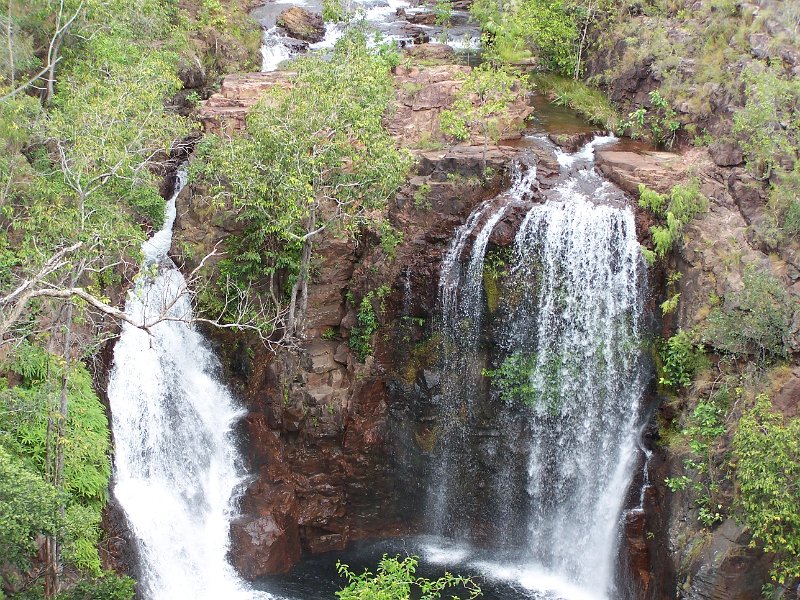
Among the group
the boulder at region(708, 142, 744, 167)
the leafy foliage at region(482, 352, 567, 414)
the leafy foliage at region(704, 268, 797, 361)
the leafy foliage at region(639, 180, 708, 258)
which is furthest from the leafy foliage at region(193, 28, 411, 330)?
the leafy foliage at region(704, 268, 797, 361)

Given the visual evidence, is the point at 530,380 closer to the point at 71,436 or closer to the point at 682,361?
the point at 682,361

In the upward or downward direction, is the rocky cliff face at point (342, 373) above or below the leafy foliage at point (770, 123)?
below

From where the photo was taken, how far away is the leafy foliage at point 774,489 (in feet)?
51.0

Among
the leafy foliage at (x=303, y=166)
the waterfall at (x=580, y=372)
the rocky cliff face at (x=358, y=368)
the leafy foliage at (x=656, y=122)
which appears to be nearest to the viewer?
the leafy foliage at (x=303, y=166)

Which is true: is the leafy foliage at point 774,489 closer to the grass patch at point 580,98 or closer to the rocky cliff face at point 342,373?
the rocky cliff face at point 342,373

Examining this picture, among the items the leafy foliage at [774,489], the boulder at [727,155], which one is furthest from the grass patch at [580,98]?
the leafy foliage at [774,489]

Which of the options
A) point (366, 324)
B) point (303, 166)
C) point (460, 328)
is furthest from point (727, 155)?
point (303, 166)

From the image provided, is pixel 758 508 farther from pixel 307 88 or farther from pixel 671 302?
pixel 307 88

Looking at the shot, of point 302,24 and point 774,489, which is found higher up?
point 302,24

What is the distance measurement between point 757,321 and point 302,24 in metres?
26.0

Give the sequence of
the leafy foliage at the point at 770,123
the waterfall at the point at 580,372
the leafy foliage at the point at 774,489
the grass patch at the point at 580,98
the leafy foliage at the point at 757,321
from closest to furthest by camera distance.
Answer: the leafy foliage at the point at 774,489, the leafy foliage at the point at 757,321, the leafy foliage at the point at 770,123, the waterfall at the point at 580,372, the grass patch at the point at 580,98

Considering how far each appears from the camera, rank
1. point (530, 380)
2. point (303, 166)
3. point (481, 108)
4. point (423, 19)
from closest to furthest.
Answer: point (303, 166) < point (530, 380) < point (481, 108) < point (423, 19)

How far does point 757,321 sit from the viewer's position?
61.0 feet

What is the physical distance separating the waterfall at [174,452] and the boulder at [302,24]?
16.0 m
